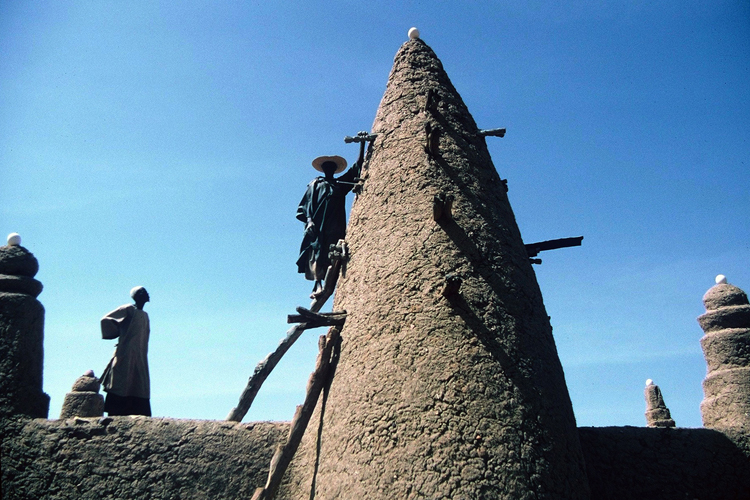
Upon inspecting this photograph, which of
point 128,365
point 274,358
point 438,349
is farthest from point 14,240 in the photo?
point 438,349

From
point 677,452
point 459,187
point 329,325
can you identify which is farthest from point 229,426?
point 677,452

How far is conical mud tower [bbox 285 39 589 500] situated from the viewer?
444 centimetres

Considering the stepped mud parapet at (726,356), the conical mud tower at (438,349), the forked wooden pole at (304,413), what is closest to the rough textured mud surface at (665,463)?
the stepped mud parapet at (726,356)

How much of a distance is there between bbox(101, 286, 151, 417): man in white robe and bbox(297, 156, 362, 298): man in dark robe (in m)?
1.83

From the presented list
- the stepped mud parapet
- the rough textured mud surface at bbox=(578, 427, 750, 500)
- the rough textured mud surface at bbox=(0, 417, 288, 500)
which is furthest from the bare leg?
the stepped mud parapet

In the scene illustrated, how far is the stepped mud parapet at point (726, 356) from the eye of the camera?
6.56 metres

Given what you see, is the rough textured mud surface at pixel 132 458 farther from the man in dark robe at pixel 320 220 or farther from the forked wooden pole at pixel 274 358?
the man in dark robe at pixel 320 220

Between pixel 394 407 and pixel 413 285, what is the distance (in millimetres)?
1005

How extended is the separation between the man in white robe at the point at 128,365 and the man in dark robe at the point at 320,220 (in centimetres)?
183

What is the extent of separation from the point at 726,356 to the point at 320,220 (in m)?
4.53

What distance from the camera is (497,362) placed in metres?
4.81

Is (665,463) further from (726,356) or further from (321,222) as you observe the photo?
(321,222)

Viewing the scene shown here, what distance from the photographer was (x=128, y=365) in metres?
6.76

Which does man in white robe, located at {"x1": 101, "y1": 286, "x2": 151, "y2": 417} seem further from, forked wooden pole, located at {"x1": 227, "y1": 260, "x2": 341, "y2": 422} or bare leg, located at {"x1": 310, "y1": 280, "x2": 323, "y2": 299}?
bare leg, located at {"x1": 310, "y1": 280, "x2": 323, "y2": 299}
